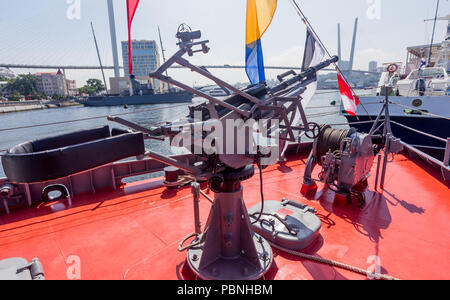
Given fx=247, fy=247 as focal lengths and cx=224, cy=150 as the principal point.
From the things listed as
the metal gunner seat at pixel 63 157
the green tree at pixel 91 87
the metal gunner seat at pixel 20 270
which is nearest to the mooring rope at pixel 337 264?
the metal gunner seat at pixel 63 157

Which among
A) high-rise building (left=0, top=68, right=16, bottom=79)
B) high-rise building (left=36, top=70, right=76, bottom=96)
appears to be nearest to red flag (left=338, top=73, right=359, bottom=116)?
high-rise building (left=36, top=70, right=76, bottom=96)

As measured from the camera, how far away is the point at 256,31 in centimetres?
286

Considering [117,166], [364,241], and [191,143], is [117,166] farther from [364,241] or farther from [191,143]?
[364,241]

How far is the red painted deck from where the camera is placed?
2.57 m

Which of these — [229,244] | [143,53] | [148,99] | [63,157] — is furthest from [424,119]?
[148,99]

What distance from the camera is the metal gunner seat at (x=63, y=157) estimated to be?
110 centimetres

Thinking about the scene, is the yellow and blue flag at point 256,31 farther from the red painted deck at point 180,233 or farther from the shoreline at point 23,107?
the shoreline at point 23,107

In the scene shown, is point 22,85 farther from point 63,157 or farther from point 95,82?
point 63,157

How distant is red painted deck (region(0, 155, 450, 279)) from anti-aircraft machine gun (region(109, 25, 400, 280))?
33cm

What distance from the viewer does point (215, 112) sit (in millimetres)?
1893

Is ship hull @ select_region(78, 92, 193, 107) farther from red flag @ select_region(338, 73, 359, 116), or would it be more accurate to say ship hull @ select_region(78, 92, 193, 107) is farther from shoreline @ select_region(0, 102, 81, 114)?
red flag @ select_region(338, 73, 359, 116)

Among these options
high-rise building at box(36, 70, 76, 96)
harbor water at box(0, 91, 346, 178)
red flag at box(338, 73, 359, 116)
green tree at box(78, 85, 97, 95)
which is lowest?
harbor water at box(0, 91, 346, 178)

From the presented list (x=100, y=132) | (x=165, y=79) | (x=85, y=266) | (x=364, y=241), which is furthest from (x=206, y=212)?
(x=165, y=79)
